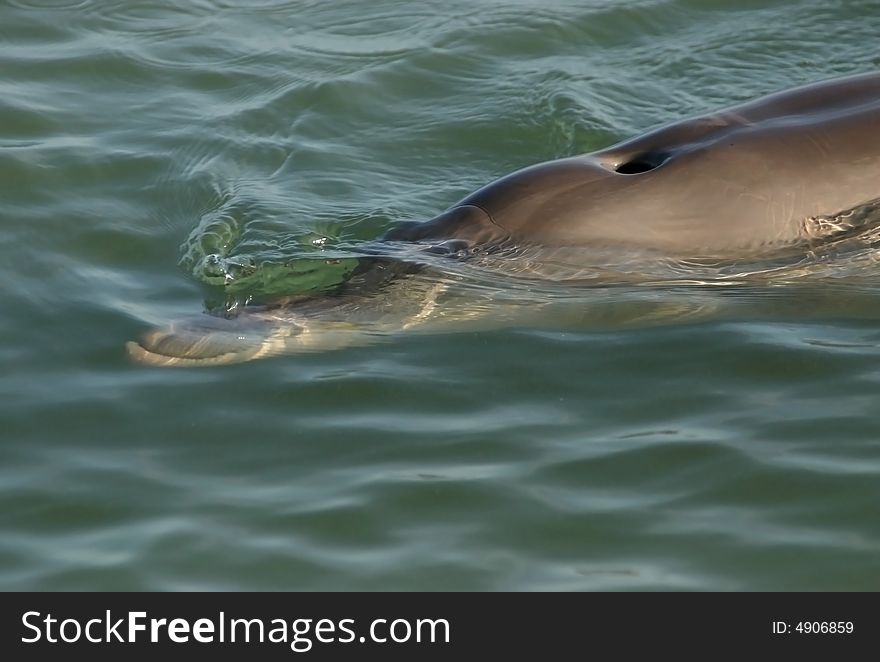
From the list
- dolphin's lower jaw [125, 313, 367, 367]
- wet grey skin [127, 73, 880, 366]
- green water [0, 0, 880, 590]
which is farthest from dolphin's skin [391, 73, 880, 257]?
dolphin's lower jaw [125, 313, 367, 367]

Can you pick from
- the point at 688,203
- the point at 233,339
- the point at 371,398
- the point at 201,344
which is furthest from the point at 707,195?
the point at 201,344

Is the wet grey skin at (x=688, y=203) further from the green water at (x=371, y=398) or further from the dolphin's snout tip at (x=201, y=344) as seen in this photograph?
the green water at (x=371, y=398)

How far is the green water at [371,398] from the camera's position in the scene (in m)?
4.75

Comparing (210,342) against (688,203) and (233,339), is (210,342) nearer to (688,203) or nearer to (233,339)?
(233,339)

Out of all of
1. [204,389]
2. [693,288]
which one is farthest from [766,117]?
[204,389]

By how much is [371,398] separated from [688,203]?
1.61 meters

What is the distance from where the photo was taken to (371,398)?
5.82m

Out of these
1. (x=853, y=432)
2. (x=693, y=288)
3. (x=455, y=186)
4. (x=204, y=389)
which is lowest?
(x=853, y=432)

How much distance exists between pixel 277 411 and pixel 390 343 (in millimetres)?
686

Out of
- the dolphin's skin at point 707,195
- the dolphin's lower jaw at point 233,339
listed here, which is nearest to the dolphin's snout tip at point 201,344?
the dolphin's lower jaw at point 233,339

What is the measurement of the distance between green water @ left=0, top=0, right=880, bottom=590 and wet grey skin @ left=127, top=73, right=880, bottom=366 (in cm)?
24

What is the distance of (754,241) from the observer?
646 cm
